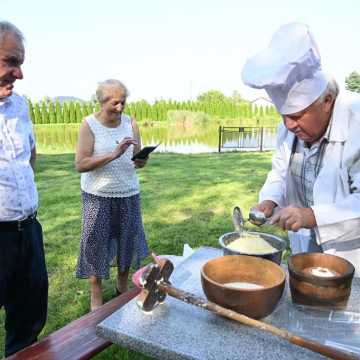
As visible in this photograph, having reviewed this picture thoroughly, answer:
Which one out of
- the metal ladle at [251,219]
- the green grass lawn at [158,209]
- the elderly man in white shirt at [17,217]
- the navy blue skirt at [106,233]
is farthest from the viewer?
the green grass lawn at [158,209]

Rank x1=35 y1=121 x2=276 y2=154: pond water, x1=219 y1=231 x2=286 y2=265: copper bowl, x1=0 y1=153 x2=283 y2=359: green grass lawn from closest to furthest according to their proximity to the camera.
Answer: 1. x1=219 y1=231 x2=286 y2=265: copper bowl
2. x1=0 y1=153 x2=283 y2=359: green grass lawn
3. x1=35 y1=121 x2=276 y2=154: pond water

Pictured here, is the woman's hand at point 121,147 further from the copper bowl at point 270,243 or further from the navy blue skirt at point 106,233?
the copper bowl at point 270,243

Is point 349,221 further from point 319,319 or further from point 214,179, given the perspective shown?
point 214,179

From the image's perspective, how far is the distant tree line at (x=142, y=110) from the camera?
32.6 m

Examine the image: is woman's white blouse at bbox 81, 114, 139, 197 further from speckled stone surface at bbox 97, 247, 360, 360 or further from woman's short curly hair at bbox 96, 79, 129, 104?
speckled stone surface at bbox 97, 247, 360, 360

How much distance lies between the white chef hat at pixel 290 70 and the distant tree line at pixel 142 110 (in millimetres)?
27167

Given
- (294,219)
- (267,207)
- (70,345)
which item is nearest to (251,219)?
(267,207)

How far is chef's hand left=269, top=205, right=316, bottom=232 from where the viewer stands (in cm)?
175

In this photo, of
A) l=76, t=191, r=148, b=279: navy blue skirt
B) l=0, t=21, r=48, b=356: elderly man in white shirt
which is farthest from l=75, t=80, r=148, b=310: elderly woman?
l=0, t=21, r=48, b=356: elderly man in white shirt

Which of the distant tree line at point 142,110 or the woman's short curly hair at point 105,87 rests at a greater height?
the woman's short curly hair at point 105,87

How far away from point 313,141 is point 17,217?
1701mm

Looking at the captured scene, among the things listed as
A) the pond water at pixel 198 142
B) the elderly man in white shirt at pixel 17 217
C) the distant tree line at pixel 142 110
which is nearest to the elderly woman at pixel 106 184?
the elderly man in white shirt at pixel 17 217

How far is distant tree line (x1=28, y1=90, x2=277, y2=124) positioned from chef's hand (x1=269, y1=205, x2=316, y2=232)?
27259mm

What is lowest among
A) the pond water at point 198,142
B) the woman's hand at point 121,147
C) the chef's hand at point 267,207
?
the pond water at point 198,142
